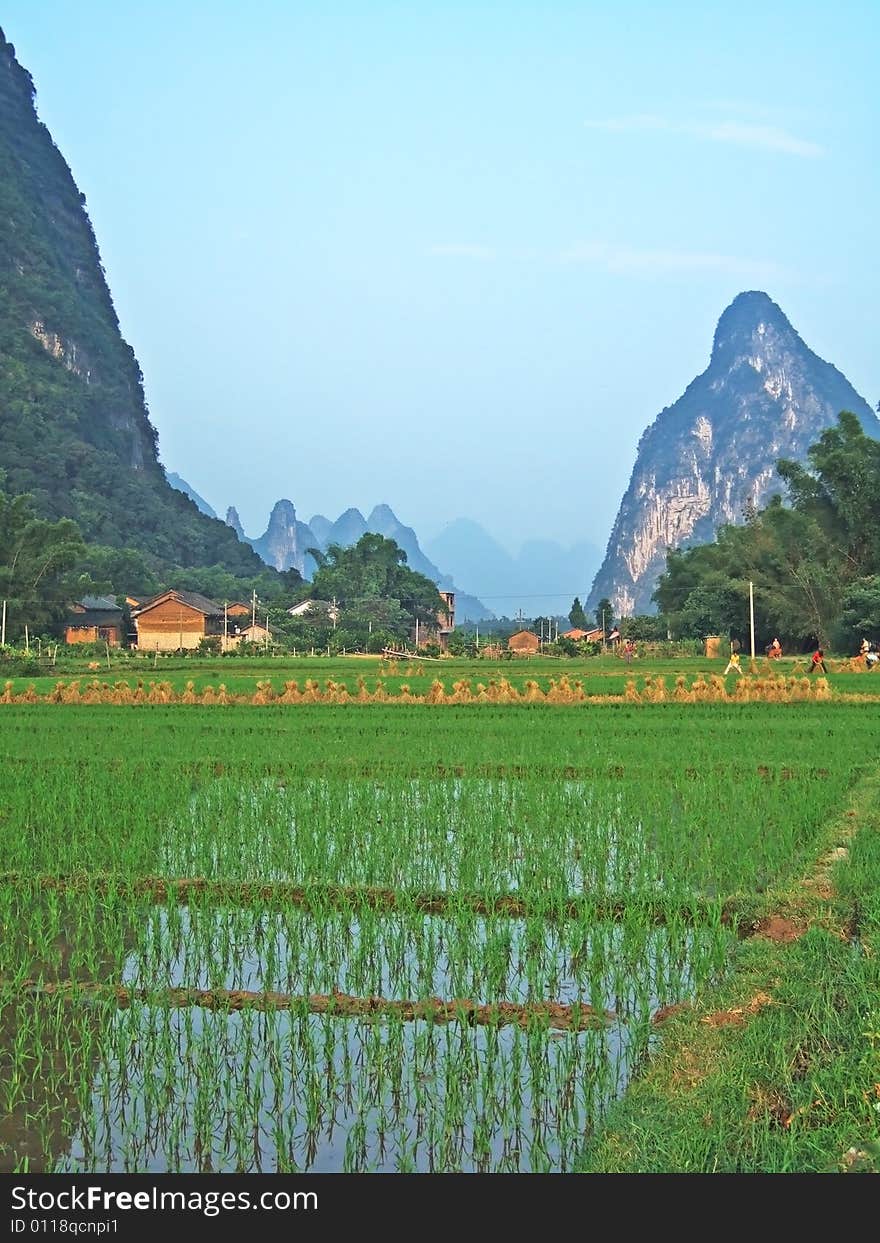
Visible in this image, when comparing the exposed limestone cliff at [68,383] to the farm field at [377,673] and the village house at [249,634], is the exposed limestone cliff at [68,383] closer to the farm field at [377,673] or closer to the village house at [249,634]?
the village house at [249,634]

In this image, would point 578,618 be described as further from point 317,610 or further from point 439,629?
point 317,610

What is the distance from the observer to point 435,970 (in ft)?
19.2

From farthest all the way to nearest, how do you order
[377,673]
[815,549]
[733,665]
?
1. [815,549]
2. [377,673]
3. [733,665]

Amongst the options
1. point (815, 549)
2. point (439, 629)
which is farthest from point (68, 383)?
point (815, 549)

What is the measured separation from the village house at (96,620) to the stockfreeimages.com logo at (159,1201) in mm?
51402

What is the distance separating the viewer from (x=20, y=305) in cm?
10131

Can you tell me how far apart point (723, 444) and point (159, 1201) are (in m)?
152

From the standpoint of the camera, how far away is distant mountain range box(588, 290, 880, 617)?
143875 mm

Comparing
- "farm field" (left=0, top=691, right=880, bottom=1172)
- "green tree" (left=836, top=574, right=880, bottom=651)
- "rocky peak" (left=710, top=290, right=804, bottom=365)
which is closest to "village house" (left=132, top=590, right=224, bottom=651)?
"green tree" (left=836, top=574, right=880, bottom=651)

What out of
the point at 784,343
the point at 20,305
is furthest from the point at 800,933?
the point at 784,343

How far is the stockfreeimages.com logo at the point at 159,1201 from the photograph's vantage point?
3215mm

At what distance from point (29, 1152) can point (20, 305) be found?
106 metres

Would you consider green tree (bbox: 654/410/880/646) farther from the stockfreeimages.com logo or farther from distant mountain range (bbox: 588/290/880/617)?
distant mountain range (bbox: 588/290/880/617)

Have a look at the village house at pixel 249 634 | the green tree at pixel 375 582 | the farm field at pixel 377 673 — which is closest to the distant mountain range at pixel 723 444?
the green tree at pixel 375 582
